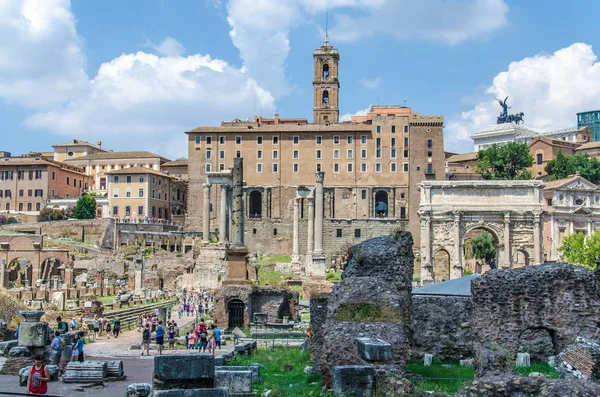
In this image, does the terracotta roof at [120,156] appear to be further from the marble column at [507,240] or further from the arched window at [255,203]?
the marble column at [507,240]

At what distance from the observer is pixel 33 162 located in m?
80.8

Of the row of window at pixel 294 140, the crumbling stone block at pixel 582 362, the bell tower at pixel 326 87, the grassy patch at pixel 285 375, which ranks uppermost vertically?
the bell tower at pixel 326 87

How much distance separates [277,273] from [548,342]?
38.8 metres

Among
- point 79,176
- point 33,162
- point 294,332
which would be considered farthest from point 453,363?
Result: point 79,176

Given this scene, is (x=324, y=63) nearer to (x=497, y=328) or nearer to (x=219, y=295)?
(x=219, y=295)

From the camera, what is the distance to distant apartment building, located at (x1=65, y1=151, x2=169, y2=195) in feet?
297

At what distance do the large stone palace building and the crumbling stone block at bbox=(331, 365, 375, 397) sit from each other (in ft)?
211

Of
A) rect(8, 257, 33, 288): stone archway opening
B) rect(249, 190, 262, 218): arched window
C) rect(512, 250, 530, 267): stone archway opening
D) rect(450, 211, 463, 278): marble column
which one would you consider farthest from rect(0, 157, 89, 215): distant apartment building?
rect(512, 250, 530, 267): stone archway opening

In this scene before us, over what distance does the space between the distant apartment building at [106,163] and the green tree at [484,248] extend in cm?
4100

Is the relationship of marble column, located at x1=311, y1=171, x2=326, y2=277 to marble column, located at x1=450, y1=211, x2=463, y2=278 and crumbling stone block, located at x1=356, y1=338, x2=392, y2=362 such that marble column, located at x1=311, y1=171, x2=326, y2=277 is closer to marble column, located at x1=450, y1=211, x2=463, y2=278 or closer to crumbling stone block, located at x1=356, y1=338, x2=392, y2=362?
marble column, located at x1=450, y1=211, x2=463, y2=278

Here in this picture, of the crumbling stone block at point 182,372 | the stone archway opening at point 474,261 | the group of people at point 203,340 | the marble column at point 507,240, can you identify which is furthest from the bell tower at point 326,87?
the crumbling stone block at point 182,372

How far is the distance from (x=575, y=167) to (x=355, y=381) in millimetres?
77085

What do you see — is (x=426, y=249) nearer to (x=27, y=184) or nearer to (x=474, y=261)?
(x=474, y=261)

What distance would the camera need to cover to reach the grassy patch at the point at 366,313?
446 inches
